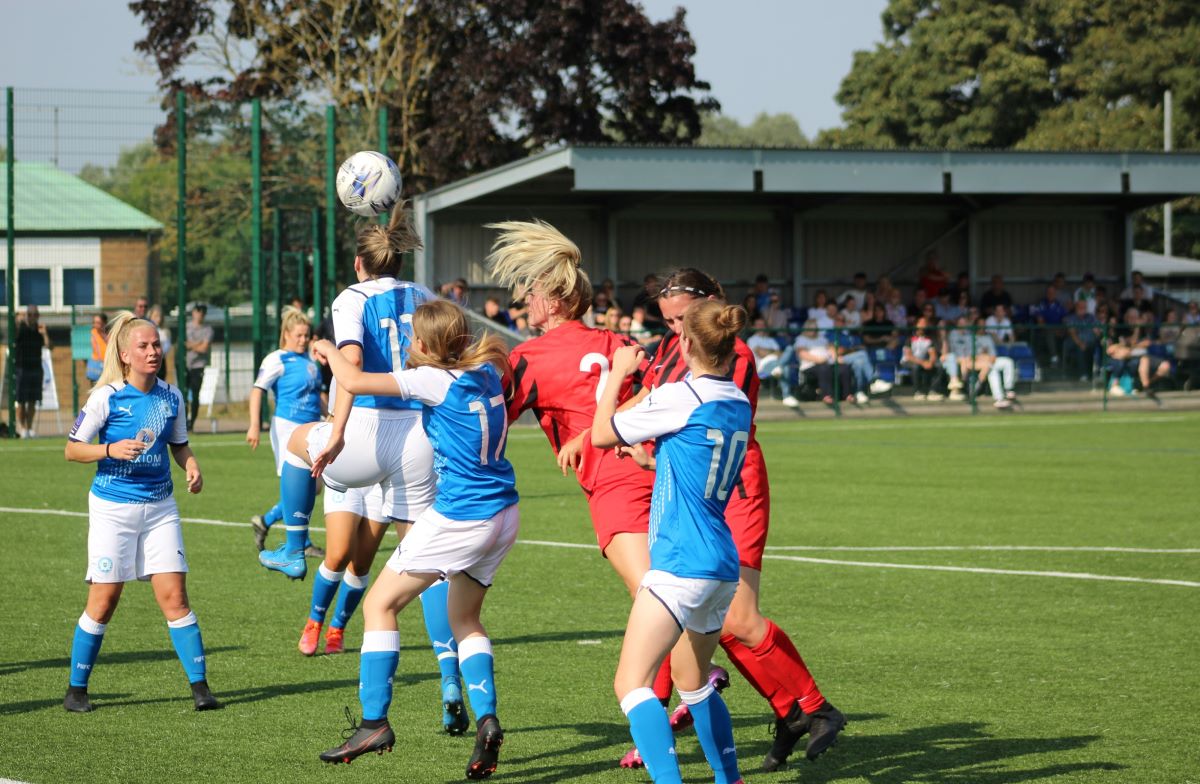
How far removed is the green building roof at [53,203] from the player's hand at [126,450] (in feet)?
55.9

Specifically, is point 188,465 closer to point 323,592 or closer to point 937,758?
point 323,592

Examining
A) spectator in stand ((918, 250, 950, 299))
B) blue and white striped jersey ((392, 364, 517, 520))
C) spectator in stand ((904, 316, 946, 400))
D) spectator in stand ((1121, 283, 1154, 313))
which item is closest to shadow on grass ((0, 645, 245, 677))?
blue and white striped jersey ((392, 364, 517, 520))

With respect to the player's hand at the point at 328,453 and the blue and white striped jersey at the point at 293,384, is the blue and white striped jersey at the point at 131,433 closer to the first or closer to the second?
the player's hand at the point at 328,453

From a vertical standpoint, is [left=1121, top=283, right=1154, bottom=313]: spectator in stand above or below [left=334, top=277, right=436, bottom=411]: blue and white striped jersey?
above

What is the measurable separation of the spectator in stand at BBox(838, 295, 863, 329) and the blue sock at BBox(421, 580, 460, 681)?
21704 millimetres

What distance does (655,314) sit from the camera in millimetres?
27484

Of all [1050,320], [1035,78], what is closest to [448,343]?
[1050,320]

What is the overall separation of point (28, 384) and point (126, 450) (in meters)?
17.4

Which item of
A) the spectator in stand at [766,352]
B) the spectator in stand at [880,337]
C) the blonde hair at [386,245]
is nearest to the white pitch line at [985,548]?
the blonde hair at [386,245]

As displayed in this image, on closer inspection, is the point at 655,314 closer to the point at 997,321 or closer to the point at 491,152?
the point at 997,321

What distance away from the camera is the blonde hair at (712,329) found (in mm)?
4793

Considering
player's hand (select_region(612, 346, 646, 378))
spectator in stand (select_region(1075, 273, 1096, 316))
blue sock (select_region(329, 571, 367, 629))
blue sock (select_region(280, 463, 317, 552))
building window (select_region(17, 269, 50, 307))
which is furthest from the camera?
spectator in stand (select_region(1075, 273, 1096, 316))

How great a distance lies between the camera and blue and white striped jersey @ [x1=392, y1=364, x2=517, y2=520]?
18.0 ft

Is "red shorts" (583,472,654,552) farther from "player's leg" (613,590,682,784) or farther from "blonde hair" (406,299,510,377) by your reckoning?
"player's leg" (613,590,682,784)
